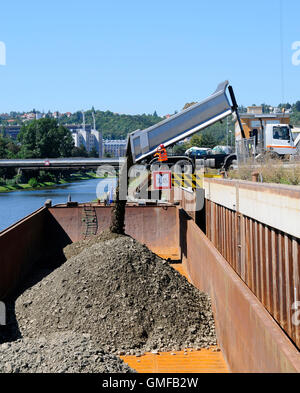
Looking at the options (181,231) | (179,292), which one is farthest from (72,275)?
(181,231)

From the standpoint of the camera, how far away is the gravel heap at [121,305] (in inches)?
328

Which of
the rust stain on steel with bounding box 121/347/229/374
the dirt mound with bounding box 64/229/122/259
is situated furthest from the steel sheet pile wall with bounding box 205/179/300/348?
the dirt mound with bounding box 64/229/122/259

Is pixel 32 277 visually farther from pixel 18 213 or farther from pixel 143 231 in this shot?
pixel 18 213

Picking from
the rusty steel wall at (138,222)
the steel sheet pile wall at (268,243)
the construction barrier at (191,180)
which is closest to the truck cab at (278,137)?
the construction barrier at (191,180)

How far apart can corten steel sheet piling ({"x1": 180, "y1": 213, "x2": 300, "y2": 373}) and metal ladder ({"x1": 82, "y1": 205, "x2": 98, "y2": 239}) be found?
7.01m

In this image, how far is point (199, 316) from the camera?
8.78m

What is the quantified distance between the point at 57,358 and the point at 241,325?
2033 mm

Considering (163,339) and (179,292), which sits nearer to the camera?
(163,339)

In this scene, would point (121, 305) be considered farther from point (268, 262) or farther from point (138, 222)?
point (138, 222)

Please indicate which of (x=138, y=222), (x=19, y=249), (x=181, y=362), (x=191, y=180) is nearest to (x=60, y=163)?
(x=191, y=180)

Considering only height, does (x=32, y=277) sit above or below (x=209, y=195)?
below

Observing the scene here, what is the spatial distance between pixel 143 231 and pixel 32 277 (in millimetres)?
4822

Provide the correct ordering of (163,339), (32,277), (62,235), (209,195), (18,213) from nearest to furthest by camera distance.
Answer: (163,339)
(32,277)
(209,195)
(62,235)
(18,213)

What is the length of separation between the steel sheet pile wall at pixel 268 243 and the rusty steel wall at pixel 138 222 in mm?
5364
